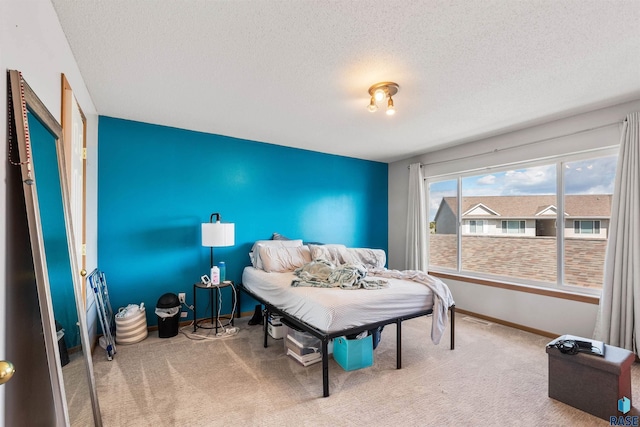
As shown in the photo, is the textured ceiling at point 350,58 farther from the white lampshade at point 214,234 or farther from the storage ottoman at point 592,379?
the storage ottoman at point 592,379

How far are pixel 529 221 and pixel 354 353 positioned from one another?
2873mm

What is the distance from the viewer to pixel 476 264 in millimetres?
4312

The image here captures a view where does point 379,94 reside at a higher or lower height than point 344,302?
higher

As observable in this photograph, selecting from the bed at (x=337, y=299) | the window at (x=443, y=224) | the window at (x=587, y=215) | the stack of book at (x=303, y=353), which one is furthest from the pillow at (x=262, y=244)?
the window at (x=587, y=215)

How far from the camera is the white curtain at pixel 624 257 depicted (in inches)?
109

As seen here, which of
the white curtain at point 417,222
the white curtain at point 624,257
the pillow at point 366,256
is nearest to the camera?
the white curtain at point 624,257

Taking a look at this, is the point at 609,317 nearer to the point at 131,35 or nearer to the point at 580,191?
the point at 580,191

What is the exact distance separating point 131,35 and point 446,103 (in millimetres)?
2663

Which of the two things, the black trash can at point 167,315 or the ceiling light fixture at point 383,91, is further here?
the black trash can at point 167,315

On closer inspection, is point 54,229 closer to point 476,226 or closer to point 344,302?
point 344,302

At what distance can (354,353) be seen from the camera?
2.60 m

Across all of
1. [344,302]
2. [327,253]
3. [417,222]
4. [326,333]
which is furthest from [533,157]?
[326,333]

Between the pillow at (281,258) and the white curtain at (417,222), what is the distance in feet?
6.33

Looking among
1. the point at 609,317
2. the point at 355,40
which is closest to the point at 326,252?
the point at 355,40
